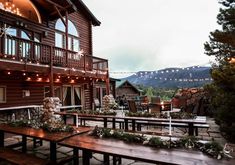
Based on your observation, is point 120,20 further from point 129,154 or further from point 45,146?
point 129,154

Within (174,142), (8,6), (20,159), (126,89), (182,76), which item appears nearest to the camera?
(174,142)

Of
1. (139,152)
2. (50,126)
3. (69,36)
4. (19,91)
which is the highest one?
(69,36)

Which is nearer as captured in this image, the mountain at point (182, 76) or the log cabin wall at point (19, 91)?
the log cabin wall at point (19, 91)

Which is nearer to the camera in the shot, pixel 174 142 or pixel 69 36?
pixel 174 142

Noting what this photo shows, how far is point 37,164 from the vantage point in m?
3.82

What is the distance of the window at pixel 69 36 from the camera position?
43.3ft

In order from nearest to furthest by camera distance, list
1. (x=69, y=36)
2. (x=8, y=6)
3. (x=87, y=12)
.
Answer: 1. (x=8, y=6)
2. (x=69, y=36)
3. (x=87, y=12)

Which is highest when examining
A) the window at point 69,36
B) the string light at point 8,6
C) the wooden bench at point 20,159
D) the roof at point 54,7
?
the roof at point 54,7

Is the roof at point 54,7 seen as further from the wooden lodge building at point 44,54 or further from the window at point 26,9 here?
the window at point 26,9

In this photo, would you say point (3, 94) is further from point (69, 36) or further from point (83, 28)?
point (83, 28)

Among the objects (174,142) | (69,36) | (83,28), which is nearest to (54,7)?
(69,36)

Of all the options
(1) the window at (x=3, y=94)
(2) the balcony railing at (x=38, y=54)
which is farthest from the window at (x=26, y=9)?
(1) the window at (x=3, y=94)

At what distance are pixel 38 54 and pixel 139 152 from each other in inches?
293

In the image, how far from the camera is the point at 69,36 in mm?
13969
